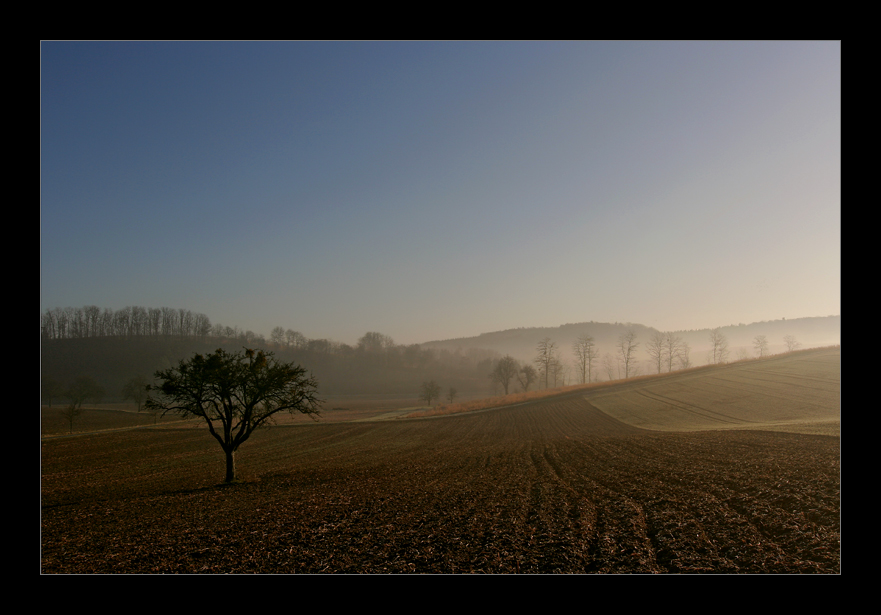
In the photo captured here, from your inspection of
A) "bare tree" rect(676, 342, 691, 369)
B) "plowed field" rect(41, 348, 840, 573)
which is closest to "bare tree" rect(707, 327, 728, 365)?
"bare tree" rect(676, 342, 691, 369)

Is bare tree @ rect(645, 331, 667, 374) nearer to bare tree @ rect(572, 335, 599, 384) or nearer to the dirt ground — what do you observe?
bare tree @ rect(572, 335, 599, 384)

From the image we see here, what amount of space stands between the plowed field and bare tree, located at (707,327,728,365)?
92474 mm

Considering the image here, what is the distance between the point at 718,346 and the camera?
98.0 metres

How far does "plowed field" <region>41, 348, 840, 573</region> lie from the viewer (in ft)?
24.4

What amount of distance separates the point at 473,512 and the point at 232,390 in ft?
37.9

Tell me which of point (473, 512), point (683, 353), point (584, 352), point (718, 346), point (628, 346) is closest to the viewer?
point (473, 512)

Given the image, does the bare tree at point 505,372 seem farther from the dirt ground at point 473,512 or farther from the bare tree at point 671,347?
the dirt ground at point 473,512

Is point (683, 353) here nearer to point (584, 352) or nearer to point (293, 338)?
point (584, 352)

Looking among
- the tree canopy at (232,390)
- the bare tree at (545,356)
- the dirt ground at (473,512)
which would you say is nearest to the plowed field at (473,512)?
the dirt ground at (473,512)

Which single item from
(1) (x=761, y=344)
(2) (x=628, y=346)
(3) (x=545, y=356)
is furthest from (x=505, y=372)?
(1) (x=761, y=344)

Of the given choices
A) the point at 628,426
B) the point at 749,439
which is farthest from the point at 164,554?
the point at 628,426

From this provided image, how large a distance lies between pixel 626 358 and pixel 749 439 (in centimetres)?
8239
